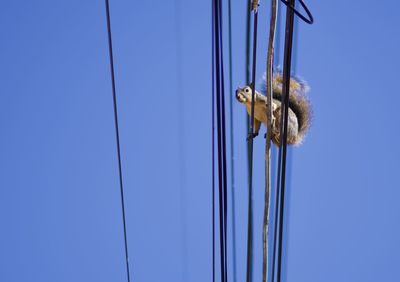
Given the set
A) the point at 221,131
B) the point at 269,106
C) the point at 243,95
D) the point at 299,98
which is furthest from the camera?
the point at 299,98

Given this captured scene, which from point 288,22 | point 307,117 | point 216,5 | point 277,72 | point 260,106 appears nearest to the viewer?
point 288,22

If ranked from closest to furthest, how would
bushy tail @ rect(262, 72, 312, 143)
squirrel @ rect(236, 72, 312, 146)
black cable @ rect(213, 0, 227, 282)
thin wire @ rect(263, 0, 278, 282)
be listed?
thin wire @ rect(263, 0, 278, 282), black cable @ rect(213, 0, 227, 282), squirrel @ rect(236, 72, 312, 146), bushy tail @ rect(262, 72, 312, 143)

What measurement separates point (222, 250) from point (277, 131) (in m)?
0.47

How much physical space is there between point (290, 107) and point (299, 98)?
48mm

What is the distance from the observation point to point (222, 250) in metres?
1.33

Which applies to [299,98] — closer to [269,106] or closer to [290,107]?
[290,107]

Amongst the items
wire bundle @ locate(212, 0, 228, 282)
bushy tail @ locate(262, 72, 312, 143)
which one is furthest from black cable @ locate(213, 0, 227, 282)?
bushy tail @ locate(262, 72, 312, 143)

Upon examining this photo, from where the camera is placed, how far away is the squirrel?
1.58 metres

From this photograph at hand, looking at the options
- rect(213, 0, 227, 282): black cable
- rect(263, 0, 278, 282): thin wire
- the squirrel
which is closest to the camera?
rect(263, 0, 278, 282): thin wire

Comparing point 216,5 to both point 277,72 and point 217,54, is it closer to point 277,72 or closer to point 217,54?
point 217,54

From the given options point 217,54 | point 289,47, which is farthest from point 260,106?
point 289,47

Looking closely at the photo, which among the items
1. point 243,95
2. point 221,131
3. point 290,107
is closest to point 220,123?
point 221,131

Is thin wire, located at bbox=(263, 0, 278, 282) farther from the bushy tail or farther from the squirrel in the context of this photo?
the bushy tail

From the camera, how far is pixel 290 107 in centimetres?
181
